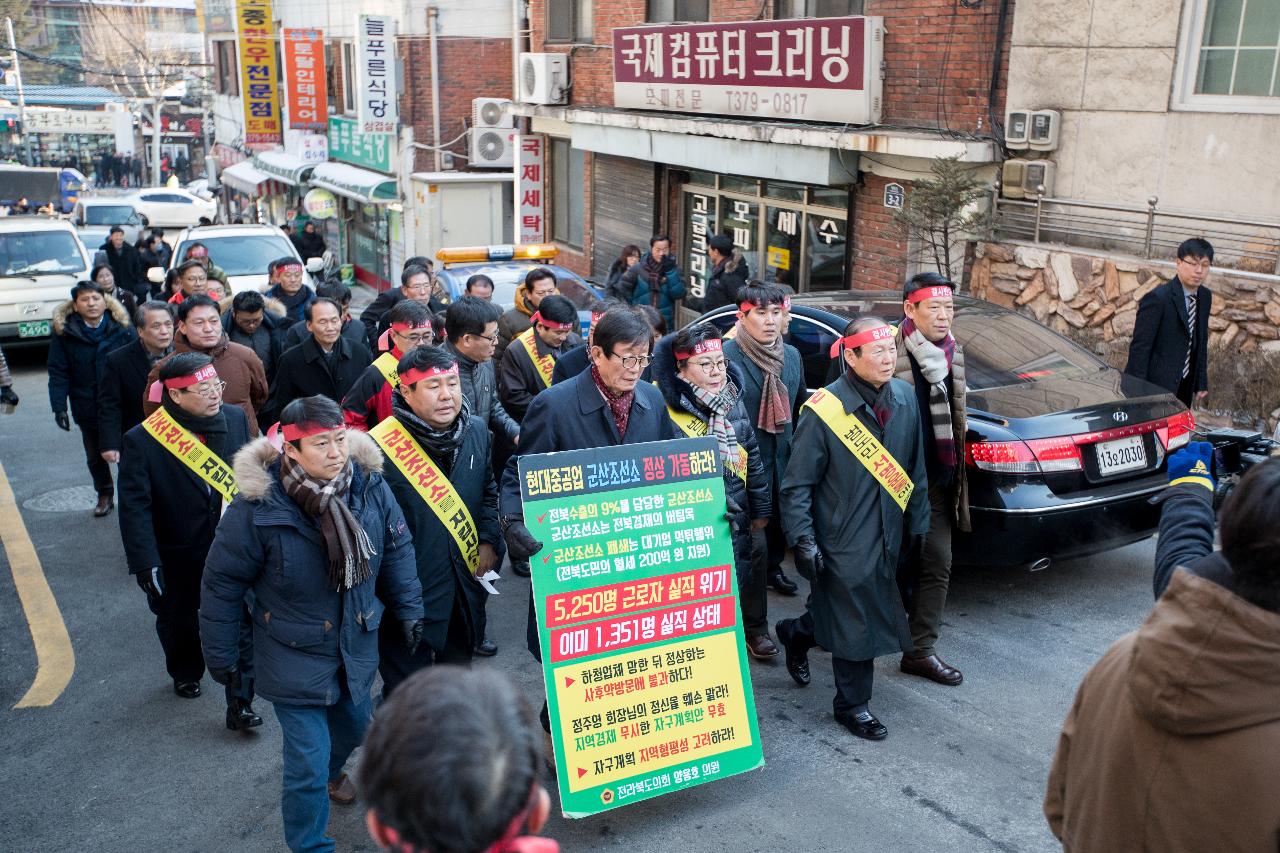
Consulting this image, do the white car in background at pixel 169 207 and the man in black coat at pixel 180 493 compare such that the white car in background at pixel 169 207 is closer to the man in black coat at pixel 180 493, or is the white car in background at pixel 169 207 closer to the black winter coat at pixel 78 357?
the black winter coat at pixel 78 357

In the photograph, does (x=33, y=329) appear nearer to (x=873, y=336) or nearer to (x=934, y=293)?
(x=934, y=293)

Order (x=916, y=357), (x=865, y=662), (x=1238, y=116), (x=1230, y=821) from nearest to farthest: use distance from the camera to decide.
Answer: (x=1230, y=821) < (x=865, y=662) < (x=916, y=357) < (x=1238, y=116)

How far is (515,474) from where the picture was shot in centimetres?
473

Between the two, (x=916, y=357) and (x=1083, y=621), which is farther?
(x=1083, y=621)

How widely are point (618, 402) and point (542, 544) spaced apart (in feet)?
2.74

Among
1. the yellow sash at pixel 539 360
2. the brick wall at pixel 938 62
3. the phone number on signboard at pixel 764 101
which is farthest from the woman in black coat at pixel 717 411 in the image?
the phone number on signboard at pixel 764 101

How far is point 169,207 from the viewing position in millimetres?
32406

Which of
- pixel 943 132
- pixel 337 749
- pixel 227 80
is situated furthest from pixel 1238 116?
pixel 227 80

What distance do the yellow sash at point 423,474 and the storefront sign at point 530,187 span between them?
15.8 metres

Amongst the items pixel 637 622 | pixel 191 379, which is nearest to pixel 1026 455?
pixel 637 622

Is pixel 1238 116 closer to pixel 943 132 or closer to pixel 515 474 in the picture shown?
pixel 943 132

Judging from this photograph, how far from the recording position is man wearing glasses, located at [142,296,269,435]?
6.83 meters

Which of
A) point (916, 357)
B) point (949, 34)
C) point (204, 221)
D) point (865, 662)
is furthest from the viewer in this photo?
point (204, 221)

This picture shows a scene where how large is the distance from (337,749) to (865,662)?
224cm
